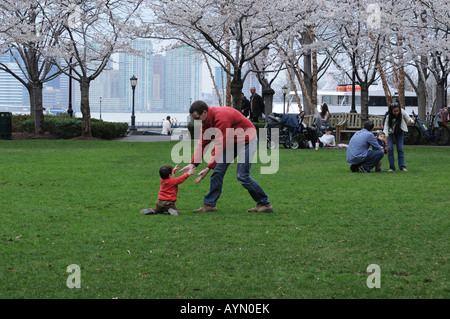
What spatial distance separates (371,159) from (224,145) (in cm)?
681

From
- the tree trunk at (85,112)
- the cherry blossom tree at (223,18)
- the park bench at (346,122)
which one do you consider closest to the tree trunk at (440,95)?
the park bench at (346,122)

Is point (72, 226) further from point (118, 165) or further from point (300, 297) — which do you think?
point (118, 165)

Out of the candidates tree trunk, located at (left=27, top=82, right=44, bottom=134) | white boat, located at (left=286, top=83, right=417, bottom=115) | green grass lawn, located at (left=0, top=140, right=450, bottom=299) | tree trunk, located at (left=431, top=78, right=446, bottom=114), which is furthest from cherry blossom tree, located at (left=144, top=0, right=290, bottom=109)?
white boat, located at (left=286, top=83, right=417, bottom=115)

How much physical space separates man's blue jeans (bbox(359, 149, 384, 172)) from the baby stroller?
7968mm

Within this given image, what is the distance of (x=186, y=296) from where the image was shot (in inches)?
192

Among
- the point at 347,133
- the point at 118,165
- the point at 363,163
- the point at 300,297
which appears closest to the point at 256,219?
the point at 300,297

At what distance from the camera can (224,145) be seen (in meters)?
8.41

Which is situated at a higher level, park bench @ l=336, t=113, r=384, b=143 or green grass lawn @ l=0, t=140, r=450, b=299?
park bench @ l=336, t=113, r=384, b=143

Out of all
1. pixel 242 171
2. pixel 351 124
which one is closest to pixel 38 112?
pixel 351 124

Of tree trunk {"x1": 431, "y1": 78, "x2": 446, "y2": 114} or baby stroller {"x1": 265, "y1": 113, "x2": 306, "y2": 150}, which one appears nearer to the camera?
baby stroller {"x1": 265, "y1": 113, "x2": 306, "y2": 150}

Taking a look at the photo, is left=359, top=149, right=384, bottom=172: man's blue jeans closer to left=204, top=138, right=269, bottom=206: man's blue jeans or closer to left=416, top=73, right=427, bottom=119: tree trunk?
left=204, top=138, right=269, bottom=206: man's blue jeans

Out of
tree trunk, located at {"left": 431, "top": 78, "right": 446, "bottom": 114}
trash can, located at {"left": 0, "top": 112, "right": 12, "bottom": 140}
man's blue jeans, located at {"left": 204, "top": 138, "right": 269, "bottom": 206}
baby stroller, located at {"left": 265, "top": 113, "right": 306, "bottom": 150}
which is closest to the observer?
man's blue jeans, located at {"left": 204, "top": 138, "right": 269, "bottom": 206}

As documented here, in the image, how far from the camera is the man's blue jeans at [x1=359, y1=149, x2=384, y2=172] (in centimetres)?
1430

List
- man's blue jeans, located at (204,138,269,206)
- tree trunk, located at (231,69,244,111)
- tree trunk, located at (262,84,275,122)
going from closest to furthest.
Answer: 1. man's blue jeans, located at (204,138,269,206)
2. tree trunk, located at (231,69,244,111)
3. tree trunk, located at (262,84,275,122)
